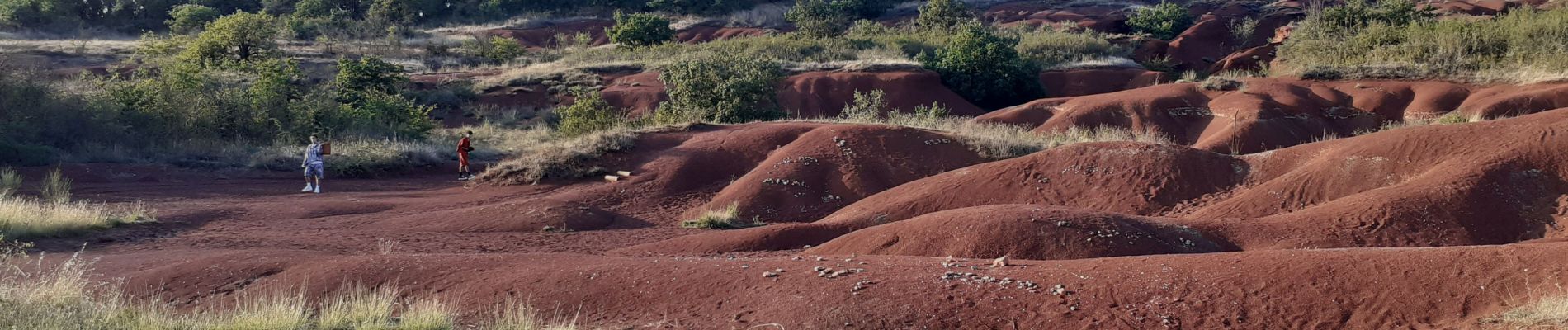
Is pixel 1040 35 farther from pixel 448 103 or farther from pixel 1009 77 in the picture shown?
pixel 448 103

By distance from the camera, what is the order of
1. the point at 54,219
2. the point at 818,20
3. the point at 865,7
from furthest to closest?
the point at 865,7 < the point at 818,20 < the point at 54,219

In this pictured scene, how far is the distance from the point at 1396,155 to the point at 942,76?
1930cm

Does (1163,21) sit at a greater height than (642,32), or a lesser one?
lesser

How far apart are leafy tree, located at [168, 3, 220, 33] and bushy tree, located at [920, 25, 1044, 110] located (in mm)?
29622

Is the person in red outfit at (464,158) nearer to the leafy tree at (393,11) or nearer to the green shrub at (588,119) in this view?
the green shrub at (588,119)

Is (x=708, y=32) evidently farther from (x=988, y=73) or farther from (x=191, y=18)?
(x=988, y=73)

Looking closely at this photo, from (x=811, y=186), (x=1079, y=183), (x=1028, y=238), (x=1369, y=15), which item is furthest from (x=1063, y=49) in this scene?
(x=1028, y=238)

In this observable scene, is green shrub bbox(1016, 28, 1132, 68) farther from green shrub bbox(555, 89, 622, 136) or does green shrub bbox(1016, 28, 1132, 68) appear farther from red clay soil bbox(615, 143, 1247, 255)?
red clay soil bbox(615, 143, 1247, 255)

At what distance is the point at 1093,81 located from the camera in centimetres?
3103

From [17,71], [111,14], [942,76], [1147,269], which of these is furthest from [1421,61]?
[111,14]

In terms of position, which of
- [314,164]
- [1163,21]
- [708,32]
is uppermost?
[314,164]

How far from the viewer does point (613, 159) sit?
16.5m

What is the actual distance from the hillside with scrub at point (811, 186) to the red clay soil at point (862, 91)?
0.37ft

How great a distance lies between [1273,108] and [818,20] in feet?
80.0
